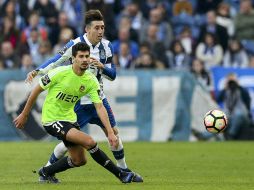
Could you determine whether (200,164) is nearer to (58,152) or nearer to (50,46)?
(58,152)

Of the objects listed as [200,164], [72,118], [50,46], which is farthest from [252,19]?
[72,118]

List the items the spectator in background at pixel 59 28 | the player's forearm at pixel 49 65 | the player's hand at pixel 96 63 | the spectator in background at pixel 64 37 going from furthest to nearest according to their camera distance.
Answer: the spectator in background at pixel 59 28 → the spectator in background at pixel 64 37 → the player's forearm at pixel 49 65 → the player's hand at pixel 96 63

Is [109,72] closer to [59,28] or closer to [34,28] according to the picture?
[34,28]

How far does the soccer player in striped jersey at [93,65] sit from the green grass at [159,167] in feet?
1.27

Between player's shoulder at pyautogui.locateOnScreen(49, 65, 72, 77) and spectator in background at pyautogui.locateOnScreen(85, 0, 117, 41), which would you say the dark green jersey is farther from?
spectator in background at pyautogui.locateOnScreen(85, 0, 117, 41)

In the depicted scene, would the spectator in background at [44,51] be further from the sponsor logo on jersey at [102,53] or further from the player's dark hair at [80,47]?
the player's dark hair at [80,47]

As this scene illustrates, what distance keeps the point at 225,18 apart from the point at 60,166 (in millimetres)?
13692

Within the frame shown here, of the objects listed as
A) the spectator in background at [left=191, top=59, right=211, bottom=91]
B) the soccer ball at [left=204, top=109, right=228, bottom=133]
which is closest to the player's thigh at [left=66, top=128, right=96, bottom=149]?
the soccer ball at [left=204, top=109, right=228, bottom=133]

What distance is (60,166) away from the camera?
11766mm

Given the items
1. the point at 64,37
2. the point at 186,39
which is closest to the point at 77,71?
the point at 64,37

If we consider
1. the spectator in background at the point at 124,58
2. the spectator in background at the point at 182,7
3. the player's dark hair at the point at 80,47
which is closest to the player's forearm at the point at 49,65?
the player's dark hair at the point at 80,47

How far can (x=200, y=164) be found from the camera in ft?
49.6

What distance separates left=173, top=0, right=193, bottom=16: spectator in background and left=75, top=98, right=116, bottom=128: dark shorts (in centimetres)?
1250

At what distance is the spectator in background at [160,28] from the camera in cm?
2373
